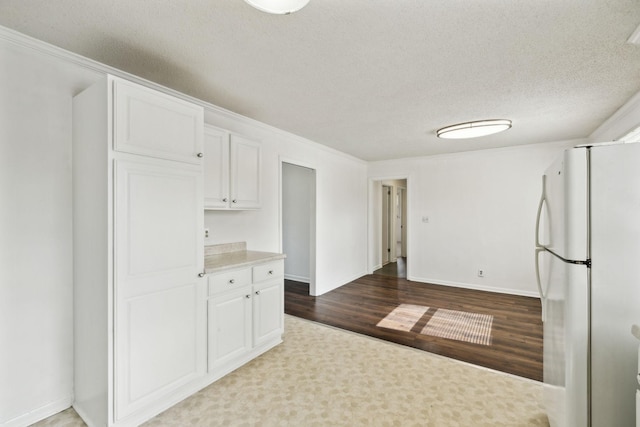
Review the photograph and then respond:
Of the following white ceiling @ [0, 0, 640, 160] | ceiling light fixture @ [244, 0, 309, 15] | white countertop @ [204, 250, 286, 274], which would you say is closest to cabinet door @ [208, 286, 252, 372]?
white countertop @ [204, 250, 286, 274]

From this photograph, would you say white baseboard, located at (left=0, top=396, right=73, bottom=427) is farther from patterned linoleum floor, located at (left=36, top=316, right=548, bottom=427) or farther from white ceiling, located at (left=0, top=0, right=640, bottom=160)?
white ceiling, located at (left=0, top=0, right=640, bottom=160)

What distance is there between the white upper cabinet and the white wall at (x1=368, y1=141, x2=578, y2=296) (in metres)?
3.63

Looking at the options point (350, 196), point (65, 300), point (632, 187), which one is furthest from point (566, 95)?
point (65, 300)

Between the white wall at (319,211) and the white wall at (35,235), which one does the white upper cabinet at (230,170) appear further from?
the white wall at (35,235)

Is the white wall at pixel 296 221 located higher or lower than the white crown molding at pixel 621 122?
lower

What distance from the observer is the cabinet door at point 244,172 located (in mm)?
2852

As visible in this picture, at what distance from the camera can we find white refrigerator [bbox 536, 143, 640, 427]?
4.08 feet

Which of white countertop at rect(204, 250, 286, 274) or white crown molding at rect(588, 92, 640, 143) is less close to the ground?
white crown molding at rect(588, 92, 640, 143)

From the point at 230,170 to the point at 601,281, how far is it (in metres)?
2.73

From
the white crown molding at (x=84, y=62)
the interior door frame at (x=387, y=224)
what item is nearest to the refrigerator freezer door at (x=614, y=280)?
the white crown molding at (x=84, y=62)

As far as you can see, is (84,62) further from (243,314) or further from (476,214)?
(476,214)

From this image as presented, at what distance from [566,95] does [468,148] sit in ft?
7.33

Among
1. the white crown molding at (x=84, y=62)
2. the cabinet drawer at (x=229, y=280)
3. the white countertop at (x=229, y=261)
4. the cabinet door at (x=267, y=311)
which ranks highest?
the white crown molding at (x=84, y=62)

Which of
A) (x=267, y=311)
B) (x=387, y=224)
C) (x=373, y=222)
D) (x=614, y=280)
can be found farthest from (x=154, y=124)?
(x=387, y=224)
